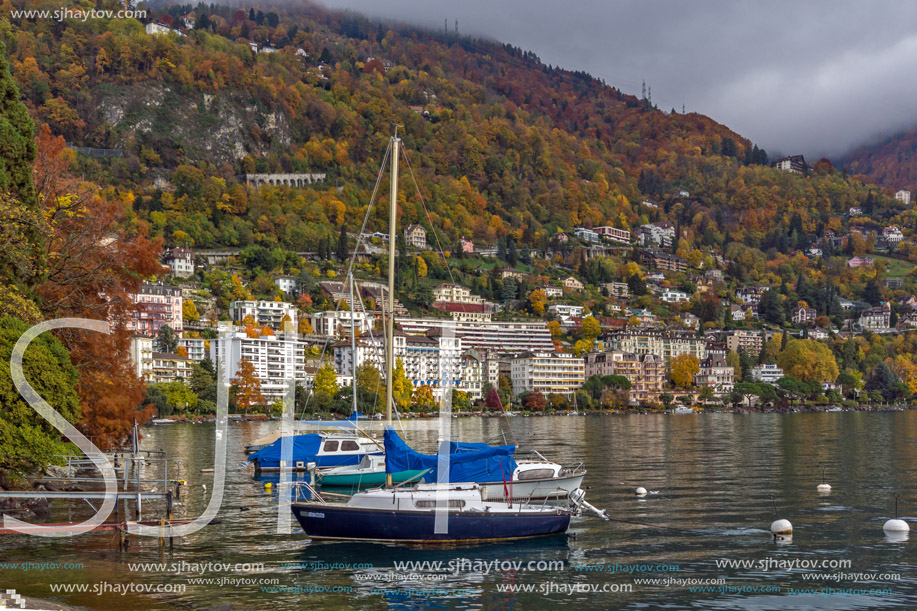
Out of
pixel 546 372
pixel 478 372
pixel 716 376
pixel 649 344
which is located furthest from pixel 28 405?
pixel 649 344

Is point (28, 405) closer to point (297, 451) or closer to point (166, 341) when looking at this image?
point (297, 451)

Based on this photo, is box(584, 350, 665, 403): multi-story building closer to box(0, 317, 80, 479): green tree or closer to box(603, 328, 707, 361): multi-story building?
box(603, 328, 707, 361): multi-story building

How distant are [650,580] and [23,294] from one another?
17460 millimetres

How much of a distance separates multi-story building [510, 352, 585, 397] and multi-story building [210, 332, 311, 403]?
42.2 metres

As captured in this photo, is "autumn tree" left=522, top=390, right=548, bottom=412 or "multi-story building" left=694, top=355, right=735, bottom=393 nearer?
"autumn tree" left=522, top=390, right=548, bottom=412

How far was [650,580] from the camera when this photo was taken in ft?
68.3

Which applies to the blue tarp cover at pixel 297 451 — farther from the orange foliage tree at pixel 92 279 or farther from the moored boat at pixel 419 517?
the moored boat at pixel 419 517

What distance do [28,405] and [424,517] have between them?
1036cm

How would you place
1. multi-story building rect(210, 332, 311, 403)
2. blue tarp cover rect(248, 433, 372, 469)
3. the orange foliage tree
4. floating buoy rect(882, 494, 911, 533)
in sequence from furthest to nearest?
1. multi-story building rect(210, 332, 311, 403)
2. blue tarp cover rect(248, 433, 372, 469)
3. the orange foliage tree
4. floating buoy rect(882, 494, 911, 533)

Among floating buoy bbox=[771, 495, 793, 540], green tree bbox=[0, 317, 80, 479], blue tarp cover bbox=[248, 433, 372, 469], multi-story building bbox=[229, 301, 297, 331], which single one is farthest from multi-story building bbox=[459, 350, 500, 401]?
green tree bbox=[0, 317, 80, 479]

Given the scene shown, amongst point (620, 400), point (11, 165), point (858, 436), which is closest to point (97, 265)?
point (11, 165)

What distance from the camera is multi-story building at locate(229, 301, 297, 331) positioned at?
166500 millimetres

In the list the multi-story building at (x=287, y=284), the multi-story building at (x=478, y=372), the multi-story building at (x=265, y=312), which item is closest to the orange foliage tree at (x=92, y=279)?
the multi-story building at (x=478, y=372)

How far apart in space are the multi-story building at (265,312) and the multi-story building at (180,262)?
19090 mm
